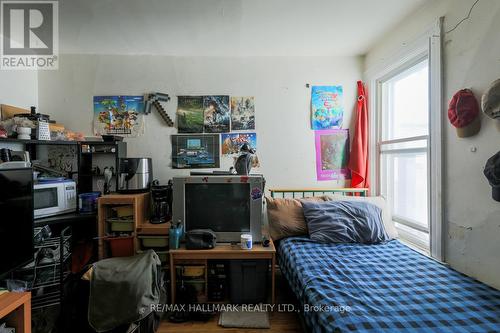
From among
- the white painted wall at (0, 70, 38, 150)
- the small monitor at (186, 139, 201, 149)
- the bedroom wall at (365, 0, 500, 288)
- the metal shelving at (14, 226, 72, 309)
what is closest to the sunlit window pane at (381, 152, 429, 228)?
the bedroom wall at (365, 0, 500, 288)

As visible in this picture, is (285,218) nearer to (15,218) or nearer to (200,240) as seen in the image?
(200,240)

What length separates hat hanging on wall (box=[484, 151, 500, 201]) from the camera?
44.5 inches

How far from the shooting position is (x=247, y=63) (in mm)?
2451

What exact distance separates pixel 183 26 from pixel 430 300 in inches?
103

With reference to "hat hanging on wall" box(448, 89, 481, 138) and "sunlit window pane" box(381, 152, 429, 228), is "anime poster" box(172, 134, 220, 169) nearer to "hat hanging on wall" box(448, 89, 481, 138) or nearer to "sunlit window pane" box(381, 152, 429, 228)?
"sunlit window pane" box(381, 152, 429, 228)

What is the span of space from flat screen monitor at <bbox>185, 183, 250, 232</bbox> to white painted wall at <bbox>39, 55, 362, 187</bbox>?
24.9 inches

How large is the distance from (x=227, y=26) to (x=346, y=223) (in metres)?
2.06

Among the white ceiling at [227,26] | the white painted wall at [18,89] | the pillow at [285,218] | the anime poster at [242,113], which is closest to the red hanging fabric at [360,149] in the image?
the white ceiling at [227,26]

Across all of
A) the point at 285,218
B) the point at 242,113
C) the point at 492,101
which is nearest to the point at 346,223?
the point at 285,218

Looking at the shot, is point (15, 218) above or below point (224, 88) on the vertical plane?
below

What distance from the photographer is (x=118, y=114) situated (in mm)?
2406

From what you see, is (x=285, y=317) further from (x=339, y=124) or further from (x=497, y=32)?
(x=497, y=32)

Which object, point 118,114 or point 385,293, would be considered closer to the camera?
point 385,293

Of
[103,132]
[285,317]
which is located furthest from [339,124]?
[103,132]
